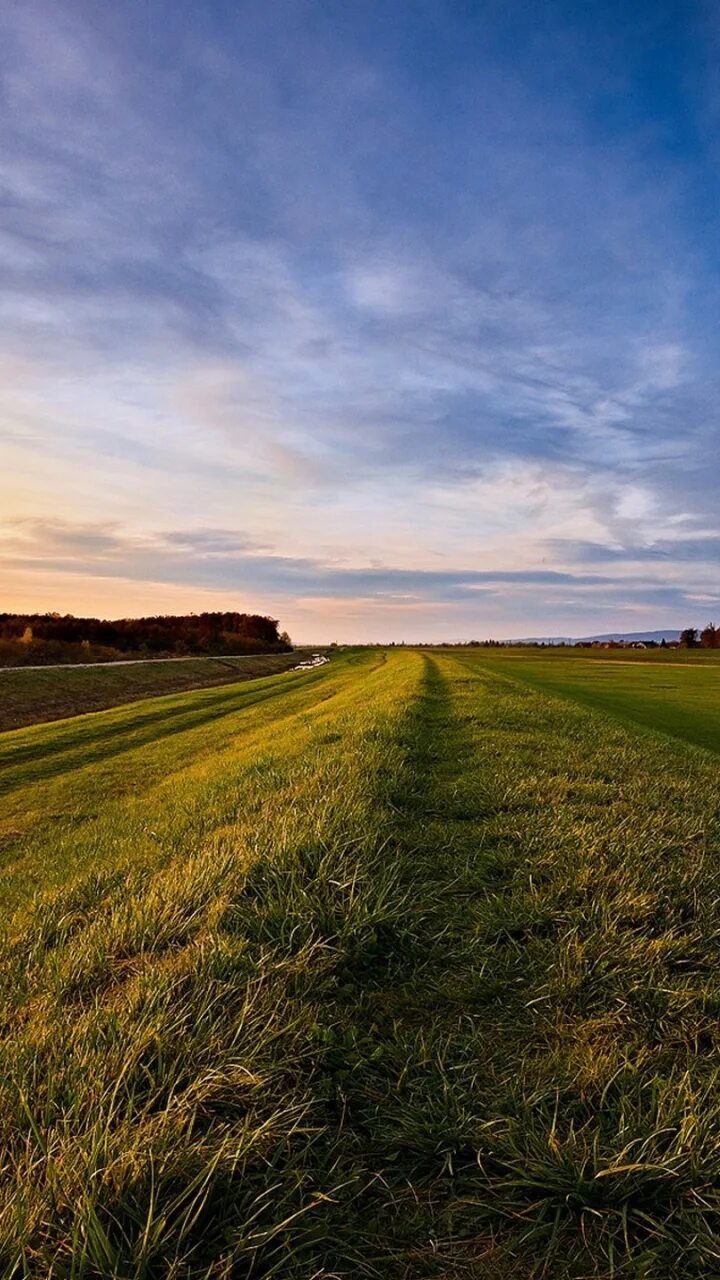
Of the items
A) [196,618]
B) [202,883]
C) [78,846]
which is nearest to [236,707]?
[78,846]

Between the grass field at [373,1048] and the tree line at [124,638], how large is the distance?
52422 millimetres

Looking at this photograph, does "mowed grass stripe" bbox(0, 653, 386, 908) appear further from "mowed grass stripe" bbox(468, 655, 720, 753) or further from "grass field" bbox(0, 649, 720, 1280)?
"mowed grass stripe" bbox(468, 655, 720, 753)

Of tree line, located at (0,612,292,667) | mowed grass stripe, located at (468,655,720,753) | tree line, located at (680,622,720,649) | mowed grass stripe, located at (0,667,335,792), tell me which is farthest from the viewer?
tree line, located at (680,622,720,649)

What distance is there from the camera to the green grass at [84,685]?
110 feet

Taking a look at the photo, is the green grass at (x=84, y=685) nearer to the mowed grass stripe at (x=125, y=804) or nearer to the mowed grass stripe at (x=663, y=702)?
the mowed grass stripe at (x=125, y=804)

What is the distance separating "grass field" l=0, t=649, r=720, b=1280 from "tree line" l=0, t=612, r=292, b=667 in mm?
52422

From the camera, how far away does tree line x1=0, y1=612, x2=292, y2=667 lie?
5619 centimetres

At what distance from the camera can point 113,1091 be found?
2482 mm

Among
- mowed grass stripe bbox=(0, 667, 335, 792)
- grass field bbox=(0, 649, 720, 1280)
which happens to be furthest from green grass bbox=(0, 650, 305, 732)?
grass field bbox=(0, 649, 720, 1280)

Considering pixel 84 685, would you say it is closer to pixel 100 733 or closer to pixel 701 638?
pixel 100 733

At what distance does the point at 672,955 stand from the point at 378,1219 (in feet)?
7.81

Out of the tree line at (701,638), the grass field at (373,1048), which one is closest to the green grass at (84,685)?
the grass field at (373,1048)

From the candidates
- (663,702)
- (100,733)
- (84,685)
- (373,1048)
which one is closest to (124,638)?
(84,685)

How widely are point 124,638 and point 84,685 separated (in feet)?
127
